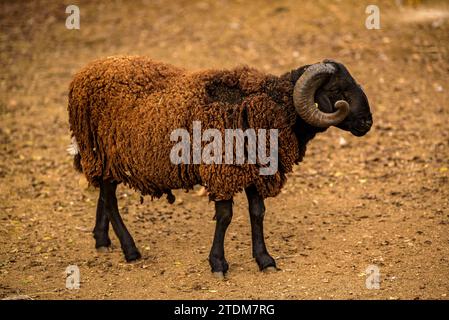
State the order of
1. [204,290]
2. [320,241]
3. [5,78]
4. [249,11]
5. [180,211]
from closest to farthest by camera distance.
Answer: [204,290]
[320,241]
[180,211]
[5,78]
[249,11]

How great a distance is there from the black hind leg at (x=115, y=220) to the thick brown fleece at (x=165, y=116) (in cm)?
21

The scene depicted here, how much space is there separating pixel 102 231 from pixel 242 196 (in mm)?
2308

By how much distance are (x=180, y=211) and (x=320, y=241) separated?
202 cm

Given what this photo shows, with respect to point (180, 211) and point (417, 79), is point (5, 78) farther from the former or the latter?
point (417, 79)

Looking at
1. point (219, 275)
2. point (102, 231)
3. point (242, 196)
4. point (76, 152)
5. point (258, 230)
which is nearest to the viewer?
point (219, 275)

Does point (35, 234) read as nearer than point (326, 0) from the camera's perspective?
Yes

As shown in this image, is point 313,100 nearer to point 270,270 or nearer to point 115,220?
point 270,270

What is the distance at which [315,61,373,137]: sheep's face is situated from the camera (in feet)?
24.0

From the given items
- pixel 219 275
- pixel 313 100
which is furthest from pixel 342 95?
pixel 219 275

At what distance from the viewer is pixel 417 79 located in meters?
13.0

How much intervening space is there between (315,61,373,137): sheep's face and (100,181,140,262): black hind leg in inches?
99.1

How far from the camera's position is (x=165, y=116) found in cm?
729
